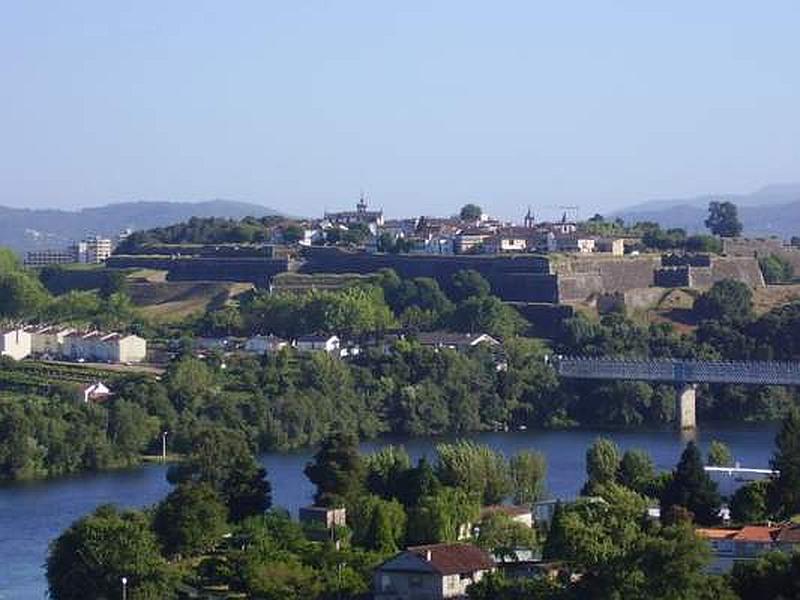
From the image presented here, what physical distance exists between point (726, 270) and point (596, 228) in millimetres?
4777

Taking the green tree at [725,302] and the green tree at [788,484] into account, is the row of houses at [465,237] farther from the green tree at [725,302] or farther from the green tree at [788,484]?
the green tree at [788,484]

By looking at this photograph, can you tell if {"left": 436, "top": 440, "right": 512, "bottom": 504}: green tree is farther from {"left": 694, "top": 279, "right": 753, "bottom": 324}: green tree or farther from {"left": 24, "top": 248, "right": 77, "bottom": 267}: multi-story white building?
{"left": 24, "top": 248, "right": 77, "bottom": 267}: multi-story white building

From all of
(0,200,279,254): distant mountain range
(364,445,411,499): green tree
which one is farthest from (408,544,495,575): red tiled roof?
(0,200,279,254): distant mountain range

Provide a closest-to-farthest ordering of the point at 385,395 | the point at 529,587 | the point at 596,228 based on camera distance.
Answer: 1. the point at 529,587
2. the point at 385,395
3. the point at 596,228

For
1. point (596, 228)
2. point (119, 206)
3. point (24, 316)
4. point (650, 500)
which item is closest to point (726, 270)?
point (596, 228)

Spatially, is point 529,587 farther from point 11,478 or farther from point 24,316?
point 24,316

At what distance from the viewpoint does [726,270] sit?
34.6 metres

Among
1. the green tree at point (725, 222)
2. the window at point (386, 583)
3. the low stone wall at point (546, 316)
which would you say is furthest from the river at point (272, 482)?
the green tree at point (725, 222)

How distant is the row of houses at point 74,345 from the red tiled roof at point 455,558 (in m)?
15.5

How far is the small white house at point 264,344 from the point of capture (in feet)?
93.8

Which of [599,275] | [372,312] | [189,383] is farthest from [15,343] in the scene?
[599,275]

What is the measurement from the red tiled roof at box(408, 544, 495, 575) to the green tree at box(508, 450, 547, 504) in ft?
10.1

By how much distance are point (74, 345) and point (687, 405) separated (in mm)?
8316

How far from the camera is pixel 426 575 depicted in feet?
42.4
